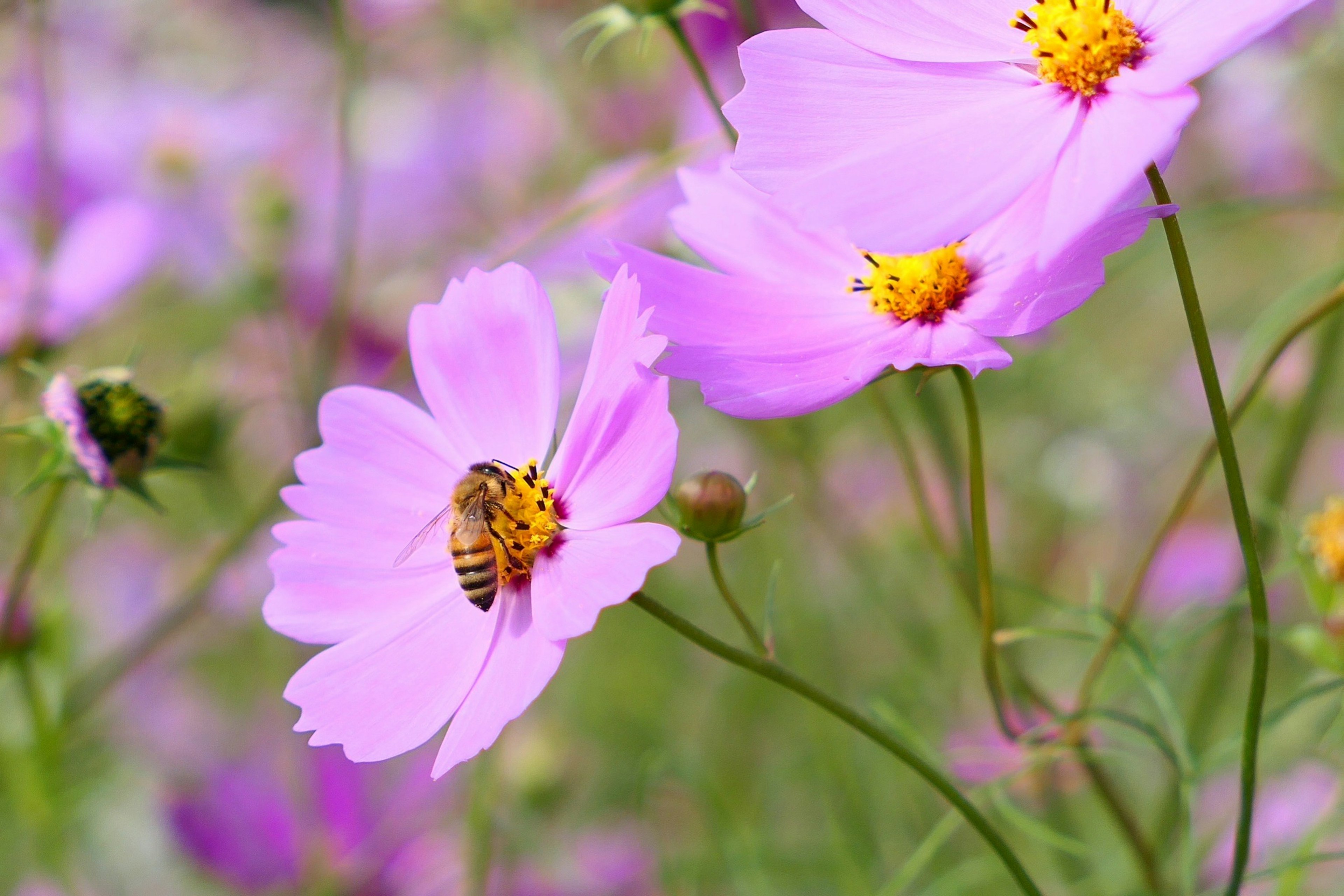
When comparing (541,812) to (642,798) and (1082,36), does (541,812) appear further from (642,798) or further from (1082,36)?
(1082,36)

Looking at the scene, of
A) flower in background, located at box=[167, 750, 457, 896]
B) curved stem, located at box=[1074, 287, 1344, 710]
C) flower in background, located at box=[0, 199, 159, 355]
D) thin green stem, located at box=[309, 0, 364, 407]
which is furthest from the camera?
flower in background, located at box=[167, 750, 457, 896]

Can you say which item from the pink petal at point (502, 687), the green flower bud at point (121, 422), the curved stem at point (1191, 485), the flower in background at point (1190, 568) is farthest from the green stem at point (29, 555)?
the flower in background at point (1190, 568)

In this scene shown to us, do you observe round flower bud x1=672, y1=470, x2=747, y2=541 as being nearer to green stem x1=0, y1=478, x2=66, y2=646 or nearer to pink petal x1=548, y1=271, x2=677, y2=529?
pink petal x1=548, y1=271, x2=677, y2=529

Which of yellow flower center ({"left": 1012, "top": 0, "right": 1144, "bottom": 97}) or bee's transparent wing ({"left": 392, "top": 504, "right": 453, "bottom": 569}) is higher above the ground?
yellow flower center ({"left": 1012, "top": 0, "right": 1144, "bottom": 97})

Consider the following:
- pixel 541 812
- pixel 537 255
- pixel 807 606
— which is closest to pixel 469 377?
pixel 537 255

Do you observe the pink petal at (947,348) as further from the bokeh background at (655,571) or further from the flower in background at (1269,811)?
the flower in background at (1269,811)

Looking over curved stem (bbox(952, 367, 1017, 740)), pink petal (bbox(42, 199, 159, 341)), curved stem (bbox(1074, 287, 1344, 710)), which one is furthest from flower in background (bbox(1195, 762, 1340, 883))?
pink petal (bbox(42, 199, 159, 341))

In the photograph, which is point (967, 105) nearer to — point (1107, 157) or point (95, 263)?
point (1107, 157)
